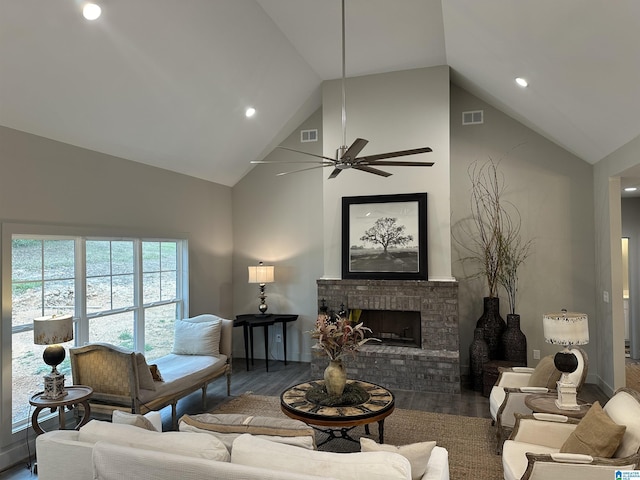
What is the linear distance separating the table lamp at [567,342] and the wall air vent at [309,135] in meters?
4.54

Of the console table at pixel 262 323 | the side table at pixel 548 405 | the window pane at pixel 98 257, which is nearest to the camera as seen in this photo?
the side table at pixel 548 405

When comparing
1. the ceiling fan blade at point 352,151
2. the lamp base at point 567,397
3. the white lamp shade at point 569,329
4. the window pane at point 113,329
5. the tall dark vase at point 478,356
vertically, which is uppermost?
the ceiling fan blade at point 352,151

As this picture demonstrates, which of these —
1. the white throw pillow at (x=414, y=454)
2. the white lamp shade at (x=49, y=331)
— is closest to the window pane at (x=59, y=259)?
the white lamp shade at (x=49, y=331)

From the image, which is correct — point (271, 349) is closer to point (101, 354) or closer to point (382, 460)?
point (101, 354)

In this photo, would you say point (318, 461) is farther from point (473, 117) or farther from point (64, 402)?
point (473, 117)

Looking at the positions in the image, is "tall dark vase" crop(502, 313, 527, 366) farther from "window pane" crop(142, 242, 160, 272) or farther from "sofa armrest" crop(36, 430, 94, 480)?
"sofa armrest" crop(36, 430, 94, 480)

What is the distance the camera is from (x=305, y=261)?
6.87 m

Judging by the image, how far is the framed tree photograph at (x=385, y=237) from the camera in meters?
5.73

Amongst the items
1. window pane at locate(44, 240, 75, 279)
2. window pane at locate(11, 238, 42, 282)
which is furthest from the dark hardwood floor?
window pane at locate(11, 238, 42, 282)

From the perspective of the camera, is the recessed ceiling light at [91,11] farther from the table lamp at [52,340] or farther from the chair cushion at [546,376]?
the chair cushion at [546,376]

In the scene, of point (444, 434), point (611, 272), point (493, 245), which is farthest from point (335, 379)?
point (611, 272)

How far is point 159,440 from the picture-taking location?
223cm

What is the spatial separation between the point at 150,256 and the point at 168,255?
1.23ft

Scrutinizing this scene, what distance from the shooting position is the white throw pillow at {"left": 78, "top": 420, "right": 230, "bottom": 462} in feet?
7.02
